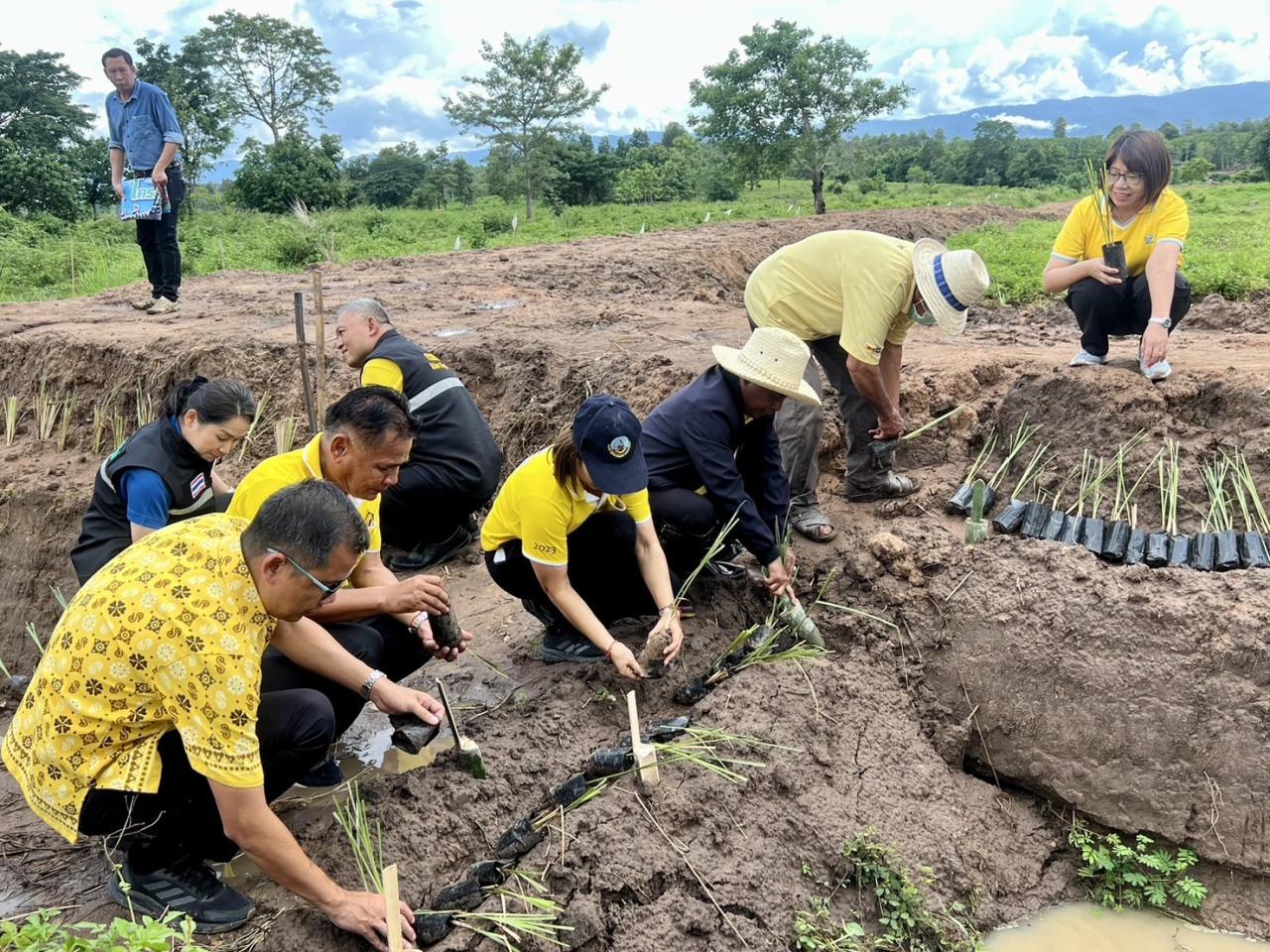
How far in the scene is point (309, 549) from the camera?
2.00 metres

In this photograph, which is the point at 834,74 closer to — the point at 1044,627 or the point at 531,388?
the point at 531,388

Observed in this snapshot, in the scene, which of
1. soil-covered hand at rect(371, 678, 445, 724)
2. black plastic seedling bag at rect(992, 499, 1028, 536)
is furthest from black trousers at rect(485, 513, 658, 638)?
black plastic seedling bag at rect(992, 499, 1028, 536)

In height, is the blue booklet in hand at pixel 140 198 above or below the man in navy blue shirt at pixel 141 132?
below

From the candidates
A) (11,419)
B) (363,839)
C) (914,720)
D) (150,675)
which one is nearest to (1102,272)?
(914,720)

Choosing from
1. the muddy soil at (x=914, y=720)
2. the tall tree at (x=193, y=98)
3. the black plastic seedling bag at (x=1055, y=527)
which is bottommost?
the muddy soil at (x=914, y=720)

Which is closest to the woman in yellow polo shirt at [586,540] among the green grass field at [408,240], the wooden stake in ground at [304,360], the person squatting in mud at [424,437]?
the person squatting in mud at [424,437]

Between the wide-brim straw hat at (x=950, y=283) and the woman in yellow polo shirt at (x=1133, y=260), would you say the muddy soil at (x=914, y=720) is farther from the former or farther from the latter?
the wide-brim straw hat at (x=950, y=283)

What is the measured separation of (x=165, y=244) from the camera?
7477mm

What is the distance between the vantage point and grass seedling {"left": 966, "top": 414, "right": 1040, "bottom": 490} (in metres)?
4.43

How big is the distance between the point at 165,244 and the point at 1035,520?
705 cm

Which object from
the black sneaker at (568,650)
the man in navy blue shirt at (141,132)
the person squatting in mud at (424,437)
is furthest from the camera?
the man in navy blue shirt at (141,132)

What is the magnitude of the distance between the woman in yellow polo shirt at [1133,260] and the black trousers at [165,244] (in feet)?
20.6

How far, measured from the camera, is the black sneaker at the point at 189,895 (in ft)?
7.78

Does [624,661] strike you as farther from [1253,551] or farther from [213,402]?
[1253,551]
